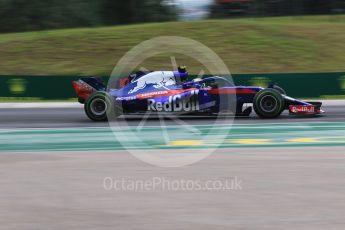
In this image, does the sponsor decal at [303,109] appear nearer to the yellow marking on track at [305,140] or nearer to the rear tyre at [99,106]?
the yellow marking on track at [305,140]

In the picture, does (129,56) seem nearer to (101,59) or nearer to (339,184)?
(101,59)

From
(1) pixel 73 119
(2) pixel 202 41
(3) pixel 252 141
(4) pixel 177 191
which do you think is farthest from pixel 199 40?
(4) pixel 177 191

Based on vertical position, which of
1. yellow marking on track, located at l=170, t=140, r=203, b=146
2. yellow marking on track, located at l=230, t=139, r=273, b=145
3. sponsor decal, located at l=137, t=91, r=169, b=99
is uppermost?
sponsor decal, located at l=137, t=91, r=169, b=99

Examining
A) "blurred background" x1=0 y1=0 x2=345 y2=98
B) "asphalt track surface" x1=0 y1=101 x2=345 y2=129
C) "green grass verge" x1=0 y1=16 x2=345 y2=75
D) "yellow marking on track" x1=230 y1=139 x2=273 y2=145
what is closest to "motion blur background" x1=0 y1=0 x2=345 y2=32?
"blurred background" x1=0 y1=0 x2=345 y2=98

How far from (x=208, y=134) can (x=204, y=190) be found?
5.24 m

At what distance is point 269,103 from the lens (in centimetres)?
1392

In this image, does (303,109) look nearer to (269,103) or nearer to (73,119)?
(269,103)

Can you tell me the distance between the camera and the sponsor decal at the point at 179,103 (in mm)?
13688

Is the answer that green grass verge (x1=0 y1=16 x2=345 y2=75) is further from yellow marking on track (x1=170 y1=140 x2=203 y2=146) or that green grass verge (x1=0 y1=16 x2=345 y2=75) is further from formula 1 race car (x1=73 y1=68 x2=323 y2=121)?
yellow marking on track (x1=170 y1=140 x2=203 y2=146)

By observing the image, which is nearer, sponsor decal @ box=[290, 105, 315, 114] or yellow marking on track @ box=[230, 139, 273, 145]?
yellow marking on track @ box=[230, 139, 273, 145]

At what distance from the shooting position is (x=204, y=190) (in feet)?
22.2

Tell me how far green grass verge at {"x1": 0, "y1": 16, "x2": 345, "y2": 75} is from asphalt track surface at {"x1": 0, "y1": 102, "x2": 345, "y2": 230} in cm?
2048

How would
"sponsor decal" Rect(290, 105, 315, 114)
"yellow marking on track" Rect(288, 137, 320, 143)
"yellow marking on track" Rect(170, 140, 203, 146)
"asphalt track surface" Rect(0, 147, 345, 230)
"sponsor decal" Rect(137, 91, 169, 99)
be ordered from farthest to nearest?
"sponsor decal" Rect(290, 105, 315, 114) → "sponsor decal" Rect(137, 91, 169, 99) → "yellow marking on track" Rect(288, 137, 320, 143) → "yellow marking on track" Rect(170, 140, 203, 146) → "asphalt track surface" Rect(0, 147, 345, 230)

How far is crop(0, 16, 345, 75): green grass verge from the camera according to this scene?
101ft
